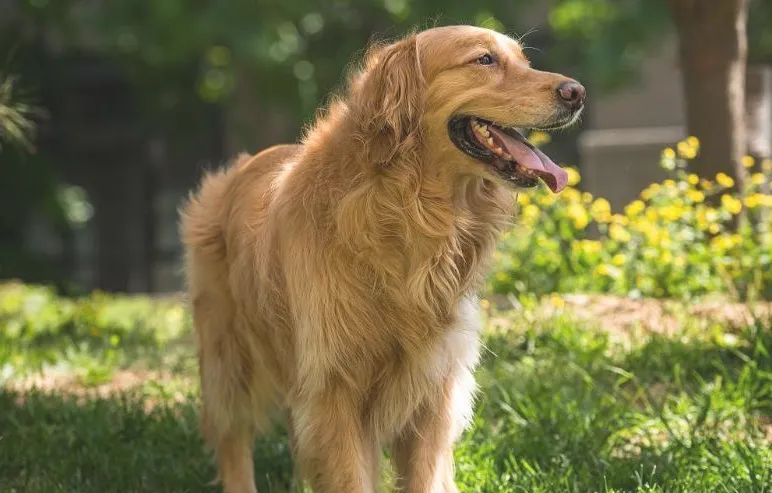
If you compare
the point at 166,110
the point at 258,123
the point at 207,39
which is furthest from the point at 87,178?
the point at 207,39

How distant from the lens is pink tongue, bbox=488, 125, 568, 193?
3.68 meters

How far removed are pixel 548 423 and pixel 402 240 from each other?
4.83 feet

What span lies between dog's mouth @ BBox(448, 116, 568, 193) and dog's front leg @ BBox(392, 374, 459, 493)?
0.79m

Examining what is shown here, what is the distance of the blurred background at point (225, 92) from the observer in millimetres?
8070

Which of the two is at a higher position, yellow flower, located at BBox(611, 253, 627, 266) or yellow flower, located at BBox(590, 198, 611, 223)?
yellow flower, located at BBox(590, 198, 611, 223)

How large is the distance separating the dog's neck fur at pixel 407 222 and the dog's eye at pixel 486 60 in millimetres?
374

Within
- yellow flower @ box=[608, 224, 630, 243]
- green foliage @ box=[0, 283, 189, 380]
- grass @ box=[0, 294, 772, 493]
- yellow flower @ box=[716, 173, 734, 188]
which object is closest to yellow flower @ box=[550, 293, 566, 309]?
grass @ box=[0, 294, 772, 493]

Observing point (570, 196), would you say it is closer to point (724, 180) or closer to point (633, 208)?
point (633, 208)

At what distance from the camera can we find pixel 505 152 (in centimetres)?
371

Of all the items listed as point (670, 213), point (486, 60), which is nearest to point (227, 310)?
point (486, 60)

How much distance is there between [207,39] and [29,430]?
25.1 feet

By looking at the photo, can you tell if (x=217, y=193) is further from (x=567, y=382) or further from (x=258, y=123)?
(x=258, y=123)

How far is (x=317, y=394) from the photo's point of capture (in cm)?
378

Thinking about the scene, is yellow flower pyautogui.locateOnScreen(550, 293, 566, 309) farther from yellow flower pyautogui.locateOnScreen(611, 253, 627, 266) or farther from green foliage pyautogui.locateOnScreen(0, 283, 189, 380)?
green foliage pyautogui.locateOnScreen(0, 283, 189, 380)
